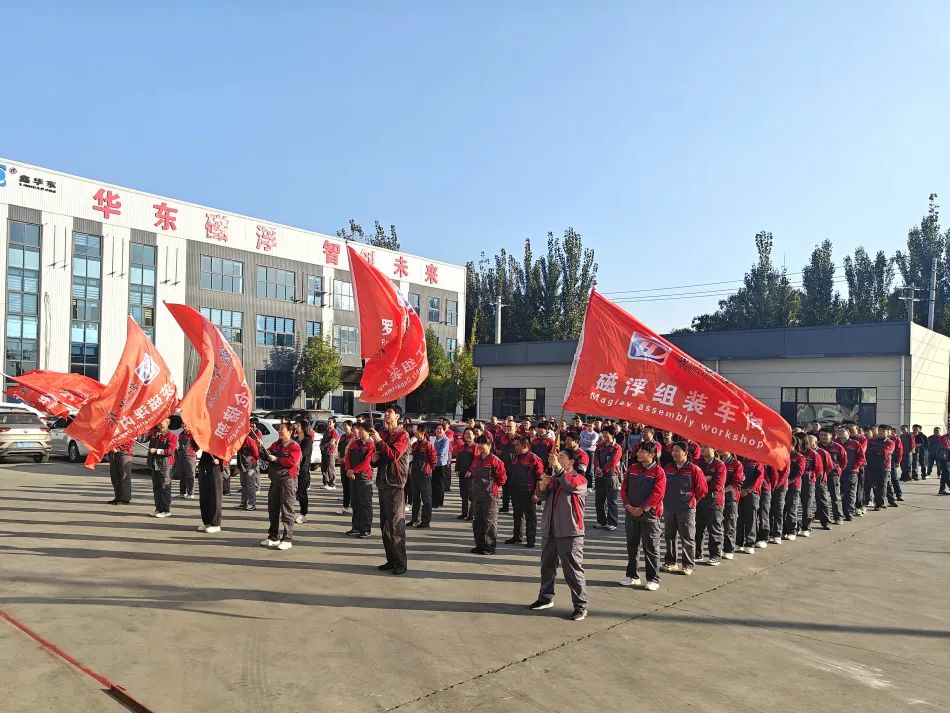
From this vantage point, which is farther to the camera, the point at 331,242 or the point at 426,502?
the point at 331,242

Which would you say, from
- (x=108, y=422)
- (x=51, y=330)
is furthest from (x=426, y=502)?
(x=51, y=330)

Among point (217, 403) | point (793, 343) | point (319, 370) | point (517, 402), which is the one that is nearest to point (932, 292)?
point (793, 343)

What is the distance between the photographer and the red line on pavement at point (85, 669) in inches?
202

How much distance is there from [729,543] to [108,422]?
10650 millimetres

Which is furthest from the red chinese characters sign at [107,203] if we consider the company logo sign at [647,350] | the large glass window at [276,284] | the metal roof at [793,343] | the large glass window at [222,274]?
the company logo sign at [647,350]

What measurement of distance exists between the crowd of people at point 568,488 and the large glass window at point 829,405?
9.60 meters

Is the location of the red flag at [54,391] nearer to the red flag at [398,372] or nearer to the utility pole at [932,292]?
the red flag at [398,372]

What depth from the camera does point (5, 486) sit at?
17078mm

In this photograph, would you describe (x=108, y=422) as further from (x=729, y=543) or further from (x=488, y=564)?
(x=729, y=543)

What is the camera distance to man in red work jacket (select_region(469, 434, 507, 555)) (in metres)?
10.8

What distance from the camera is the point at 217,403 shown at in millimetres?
11305

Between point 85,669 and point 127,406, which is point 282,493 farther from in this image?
point 85,669

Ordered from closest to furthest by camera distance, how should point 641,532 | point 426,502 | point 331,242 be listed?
point 641,532 < point 426,502 < point 331,242

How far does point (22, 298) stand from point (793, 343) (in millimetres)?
35499
